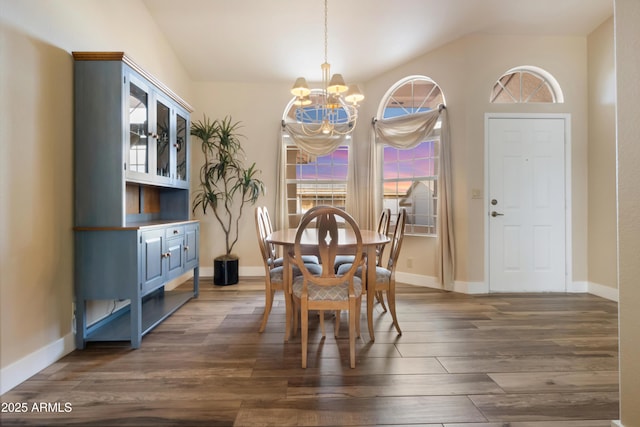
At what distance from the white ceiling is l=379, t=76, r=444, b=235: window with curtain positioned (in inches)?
17.8

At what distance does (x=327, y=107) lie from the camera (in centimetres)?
260

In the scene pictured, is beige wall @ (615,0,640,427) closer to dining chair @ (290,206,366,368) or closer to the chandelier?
dining chair @ (290,206,366,368)

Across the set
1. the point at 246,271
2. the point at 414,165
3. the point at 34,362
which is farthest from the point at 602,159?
the point at 34,362

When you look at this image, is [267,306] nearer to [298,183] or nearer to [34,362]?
[34,362]

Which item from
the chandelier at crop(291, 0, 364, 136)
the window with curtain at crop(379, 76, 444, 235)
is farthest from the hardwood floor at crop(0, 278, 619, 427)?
the chandelier at crop(291, 0, 364, 136)

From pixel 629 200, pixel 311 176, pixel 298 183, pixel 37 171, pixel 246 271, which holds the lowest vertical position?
pixel 246 271

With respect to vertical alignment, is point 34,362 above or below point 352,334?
below

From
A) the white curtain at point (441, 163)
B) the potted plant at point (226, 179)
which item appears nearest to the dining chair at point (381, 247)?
the white curtain at point (441, 163)

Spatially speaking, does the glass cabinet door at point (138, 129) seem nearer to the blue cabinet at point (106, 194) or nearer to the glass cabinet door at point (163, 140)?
the blue cabinet at point (106, 194)

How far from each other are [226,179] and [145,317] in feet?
7.32

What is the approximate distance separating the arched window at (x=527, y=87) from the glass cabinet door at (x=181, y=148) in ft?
11.9

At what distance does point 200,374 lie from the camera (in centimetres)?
176

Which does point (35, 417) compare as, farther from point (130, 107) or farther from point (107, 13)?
point (107, 13)

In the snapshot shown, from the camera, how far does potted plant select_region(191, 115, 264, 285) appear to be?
13.2ft
